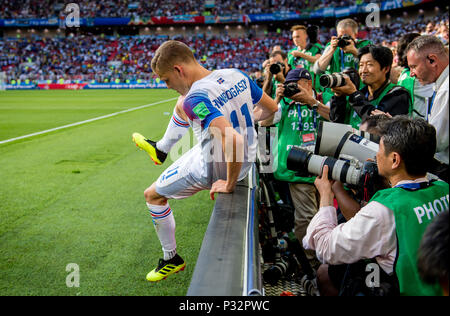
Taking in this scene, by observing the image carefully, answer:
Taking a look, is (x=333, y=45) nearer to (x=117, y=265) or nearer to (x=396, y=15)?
(x=117, y=265)

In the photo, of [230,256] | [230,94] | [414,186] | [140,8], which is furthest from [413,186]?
[140,8]

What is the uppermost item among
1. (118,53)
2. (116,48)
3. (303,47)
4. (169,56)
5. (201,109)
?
(116,48)

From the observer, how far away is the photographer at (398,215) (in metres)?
1.37

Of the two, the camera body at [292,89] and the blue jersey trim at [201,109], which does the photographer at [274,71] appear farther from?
the blue jersey trim at [201,109]

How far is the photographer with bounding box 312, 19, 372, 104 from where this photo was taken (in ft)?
13.6

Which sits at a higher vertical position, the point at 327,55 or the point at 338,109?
the point at 327,55

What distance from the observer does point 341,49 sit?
4930 mm

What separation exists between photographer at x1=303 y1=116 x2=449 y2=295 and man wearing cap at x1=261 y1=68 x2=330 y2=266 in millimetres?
1547

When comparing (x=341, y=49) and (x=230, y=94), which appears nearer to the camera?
(x=230, y=94)

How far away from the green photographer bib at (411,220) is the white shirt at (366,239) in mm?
42

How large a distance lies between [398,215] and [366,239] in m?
0.16

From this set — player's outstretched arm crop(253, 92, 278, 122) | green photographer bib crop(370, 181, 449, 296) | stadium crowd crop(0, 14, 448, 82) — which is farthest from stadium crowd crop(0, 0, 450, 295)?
stadium crowd crop(0, 14, 448, 82)

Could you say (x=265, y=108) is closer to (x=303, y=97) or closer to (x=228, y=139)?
(x=303, y=97)

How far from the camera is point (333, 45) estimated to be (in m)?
4.12
